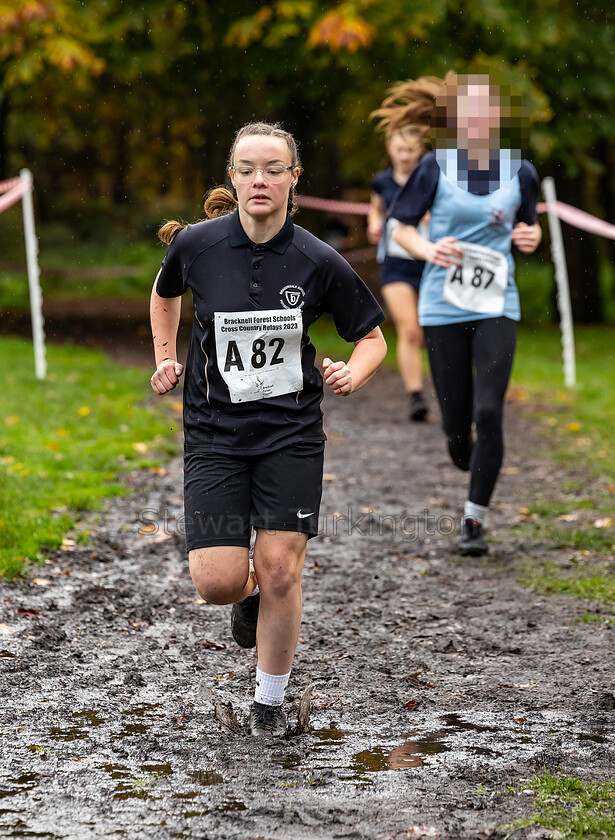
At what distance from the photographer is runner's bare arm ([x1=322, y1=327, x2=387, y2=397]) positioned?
3490 mm

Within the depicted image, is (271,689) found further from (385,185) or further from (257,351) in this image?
(385,185)

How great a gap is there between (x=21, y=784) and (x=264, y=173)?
199cm

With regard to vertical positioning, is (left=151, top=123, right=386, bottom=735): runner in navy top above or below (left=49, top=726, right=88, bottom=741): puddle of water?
above

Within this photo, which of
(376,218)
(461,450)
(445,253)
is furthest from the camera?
(376,218)

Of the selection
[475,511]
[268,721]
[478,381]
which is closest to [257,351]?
[268,721]

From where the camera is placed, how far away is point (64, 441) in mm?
8680

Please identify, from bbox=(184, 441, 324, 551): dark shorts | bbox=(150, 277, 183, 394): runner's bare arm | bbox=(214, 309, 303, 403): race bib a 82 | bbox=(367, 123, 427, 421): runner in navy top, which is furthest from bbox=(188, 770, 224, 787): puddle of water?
bbox=(367, 123, 427, 421): runner in navy top

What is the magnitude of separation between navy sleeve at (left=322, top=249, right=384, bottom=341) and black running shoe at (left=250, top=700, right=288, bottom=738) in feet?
4.14

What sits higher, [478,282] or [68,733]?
[478,282]

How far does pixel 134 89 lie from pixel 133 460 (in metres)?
14.1

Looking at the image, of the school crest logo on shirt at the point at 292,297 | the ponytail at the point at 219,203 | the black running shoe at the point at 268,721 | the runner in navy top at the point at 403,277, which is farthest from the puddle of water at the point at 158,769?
the runner in navy top at the point at 403,277

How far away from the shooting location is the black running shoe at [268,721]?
3.62 metres

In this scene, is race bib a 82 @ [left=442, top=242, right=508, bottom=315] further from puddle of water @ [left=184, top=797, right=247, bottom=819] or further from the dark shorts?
puddle of water @ [left=184, top=797, right=247, bottom=819]

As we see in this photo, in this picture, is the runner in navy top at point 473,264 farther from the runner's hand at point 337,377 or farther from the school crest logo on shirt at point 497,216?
the runner's hand at point 337,377
